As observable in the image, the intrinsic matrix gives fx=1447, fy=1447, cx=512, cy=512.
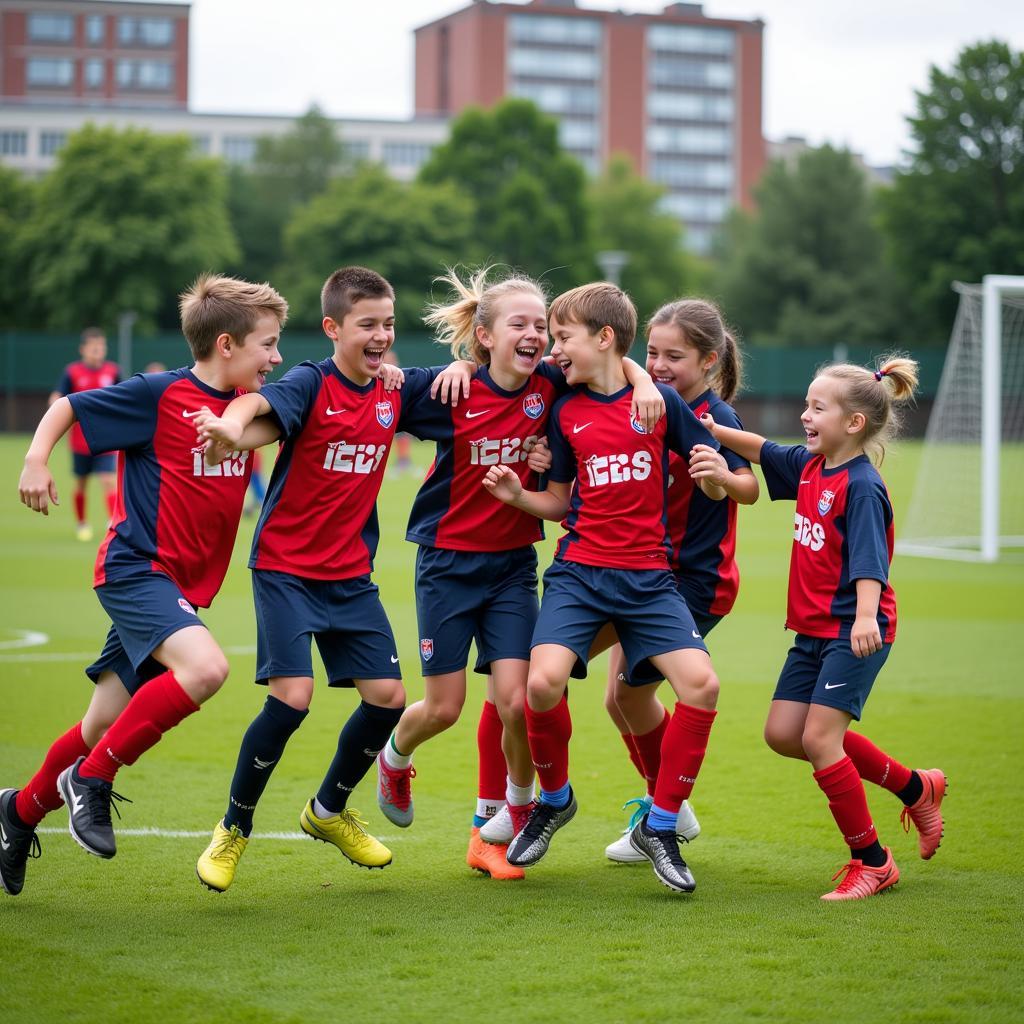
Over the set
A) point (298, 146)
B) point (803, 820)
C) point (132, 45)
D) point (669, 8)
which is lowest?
point (803, 820)

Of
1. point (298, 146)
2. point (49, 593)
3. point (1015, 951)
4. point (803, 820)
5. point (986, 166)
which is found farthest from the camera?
point (298, 146)

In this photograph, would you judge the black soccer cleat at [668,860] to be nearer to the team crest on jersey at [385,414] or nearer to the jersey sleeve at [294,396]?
the team crest on jersey at [385,414]

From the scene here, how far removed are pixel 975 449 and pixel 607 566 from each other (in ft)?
72.3

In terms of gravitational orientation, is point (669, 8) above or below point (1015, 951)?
above

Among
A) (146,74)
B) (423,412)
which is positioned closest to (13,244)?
(146,74)

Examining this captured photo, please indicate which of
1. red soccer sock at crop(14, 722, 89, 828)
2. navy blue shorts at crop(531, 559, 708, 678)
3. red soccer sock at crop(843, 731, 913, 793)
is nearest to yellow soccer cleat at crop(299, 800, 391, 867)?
red soccer sock at crop(14, 722, 89, 828)

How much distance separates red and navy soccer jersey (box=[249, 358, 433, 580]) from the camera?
5.15 m

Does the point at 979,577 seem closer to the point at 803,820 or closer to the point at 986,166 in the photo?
the point at 803,820

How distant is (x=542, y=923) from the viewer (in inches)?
184

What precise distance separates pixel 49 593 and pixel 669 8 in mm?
119274

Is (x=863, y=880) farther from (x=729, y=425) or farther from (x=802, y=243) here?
(x=802, y=243)

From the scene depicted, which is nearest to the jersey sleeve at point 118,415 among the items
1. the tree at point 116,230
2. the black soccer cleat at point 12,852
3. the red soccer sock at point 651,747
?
the black soccer cleat at point 12,852

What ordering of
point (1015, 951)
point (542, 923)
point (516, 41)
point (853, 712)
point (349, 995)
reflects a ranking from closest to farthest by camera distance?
point (349, 995) → point (1015, 951) → point (542, 923) → point (853, 712) → point (516, 41)

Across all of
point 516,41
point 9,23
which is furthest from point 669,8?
point 9,23
